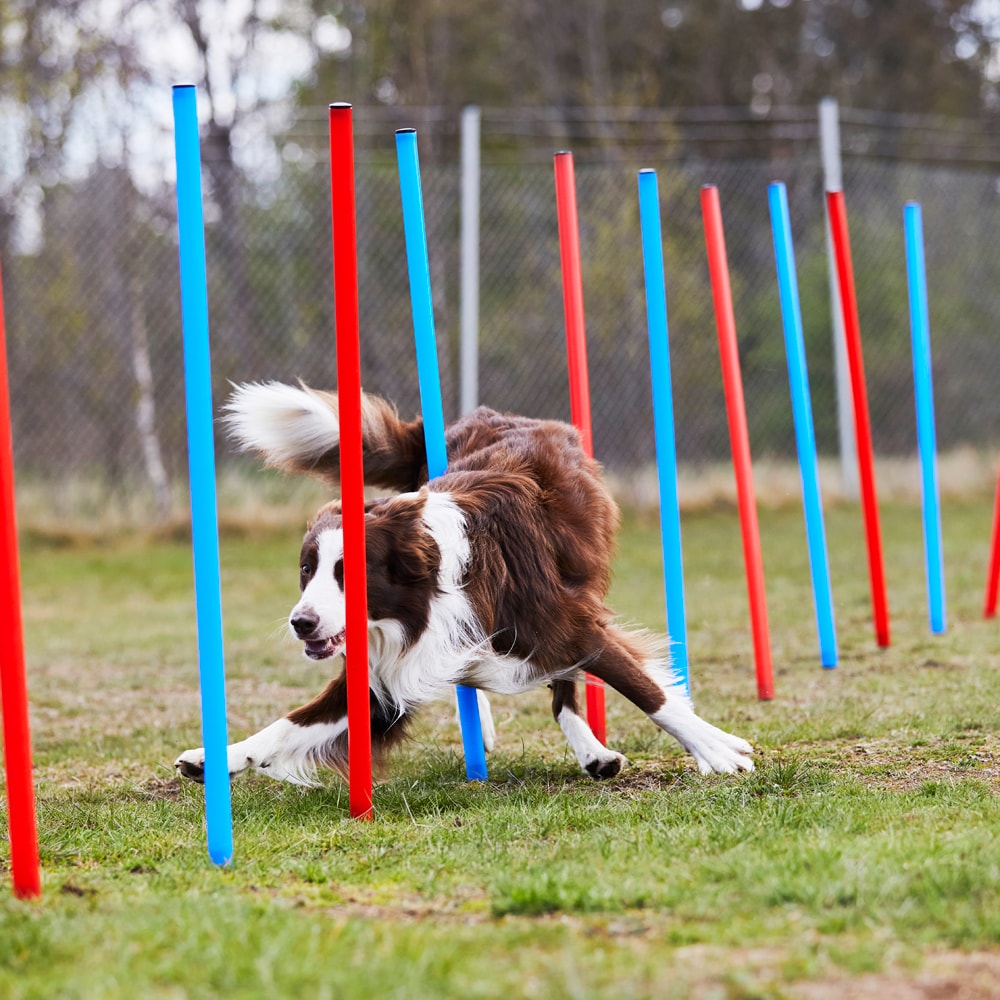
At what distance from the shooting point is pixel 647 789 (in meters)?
3.54


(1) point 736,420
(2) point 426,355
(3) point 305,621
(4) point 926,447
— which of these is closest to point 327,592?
(3) point 305,621

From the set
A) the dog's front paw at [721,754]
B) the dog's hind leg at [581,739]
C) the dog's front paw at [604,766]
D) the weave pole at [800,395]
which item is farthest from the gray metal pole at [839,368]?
the dog's front paw at [604,766]

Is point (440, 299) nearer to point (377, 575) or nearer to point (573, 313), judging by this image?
point (573, 313)

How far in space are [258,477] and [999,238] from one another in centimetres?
775

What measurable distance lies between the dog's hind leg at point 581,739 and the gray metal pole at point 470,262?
5.76 meters

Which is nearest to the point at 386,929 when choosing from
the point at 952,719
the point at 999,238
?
the point at 952,719

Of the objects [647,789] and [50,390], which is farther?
[50,390]

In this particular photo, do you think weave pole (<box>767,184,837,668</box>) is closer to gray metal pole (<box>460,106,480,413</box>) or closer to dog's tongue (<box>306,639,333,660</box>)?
dog's tongue (<box>306,639,333,660</box>)

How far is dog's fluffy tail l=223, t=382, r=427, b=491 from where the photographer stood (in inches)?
163

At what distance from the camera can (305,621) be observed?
10.5 feet

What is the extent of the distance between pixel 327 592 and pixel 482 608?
0.44 m

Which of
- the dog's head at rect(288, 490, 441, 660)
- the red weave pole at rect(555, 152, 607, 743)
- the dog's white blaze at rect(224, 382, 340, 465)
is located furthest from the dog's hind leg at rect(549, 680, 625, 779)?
the dog's white blaze at rect(224, 382, 340, 465)

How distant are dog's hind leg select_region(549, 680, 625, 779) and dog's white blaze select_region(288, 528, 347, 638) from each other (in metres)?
0.92

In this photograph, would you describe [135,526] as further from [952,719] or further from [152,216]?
[952,719]
